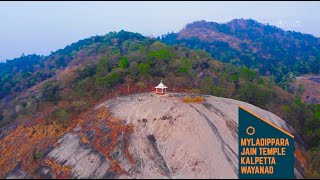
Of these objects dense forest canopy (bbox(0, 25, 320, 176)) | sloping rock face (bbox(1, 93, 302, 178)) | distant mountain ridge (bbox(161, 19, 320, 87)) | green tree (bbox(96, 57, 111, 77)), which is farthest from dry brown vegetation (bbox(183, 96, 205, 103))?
distant mountain ridge (bbox(161, 19, 320, 87))

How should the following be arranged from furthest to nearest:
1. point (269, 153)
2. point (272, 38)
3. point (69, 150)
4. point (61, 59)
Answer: point (272, 38)
point (61, 59)
point (69, 150)
point (269, 153)

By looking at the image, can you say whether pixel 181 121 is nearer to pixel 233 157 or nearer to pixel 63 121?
pixel 233 157

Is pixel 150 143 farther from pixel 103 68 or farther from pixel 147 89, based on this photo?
pixel 103 68

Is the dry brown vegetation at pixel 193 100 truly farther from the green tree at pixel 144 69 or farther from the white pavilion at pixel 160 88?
the green tree at pixel 144 69

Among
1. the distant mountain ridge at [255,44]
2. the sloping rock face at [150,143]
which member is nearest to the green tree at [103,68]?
→ the sloping rock face at [150,143]

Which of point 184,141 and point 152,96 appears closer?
point 184,141

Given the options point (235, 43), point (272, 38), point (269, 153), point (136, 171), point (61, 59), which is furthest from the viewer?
point (272, 38)

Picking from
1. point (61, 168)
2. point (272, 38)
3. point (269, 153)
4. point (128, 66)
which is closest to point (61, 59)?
point (128, 66)

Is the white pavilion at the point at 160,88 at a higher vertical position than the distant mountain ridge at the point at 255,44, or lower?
higher
